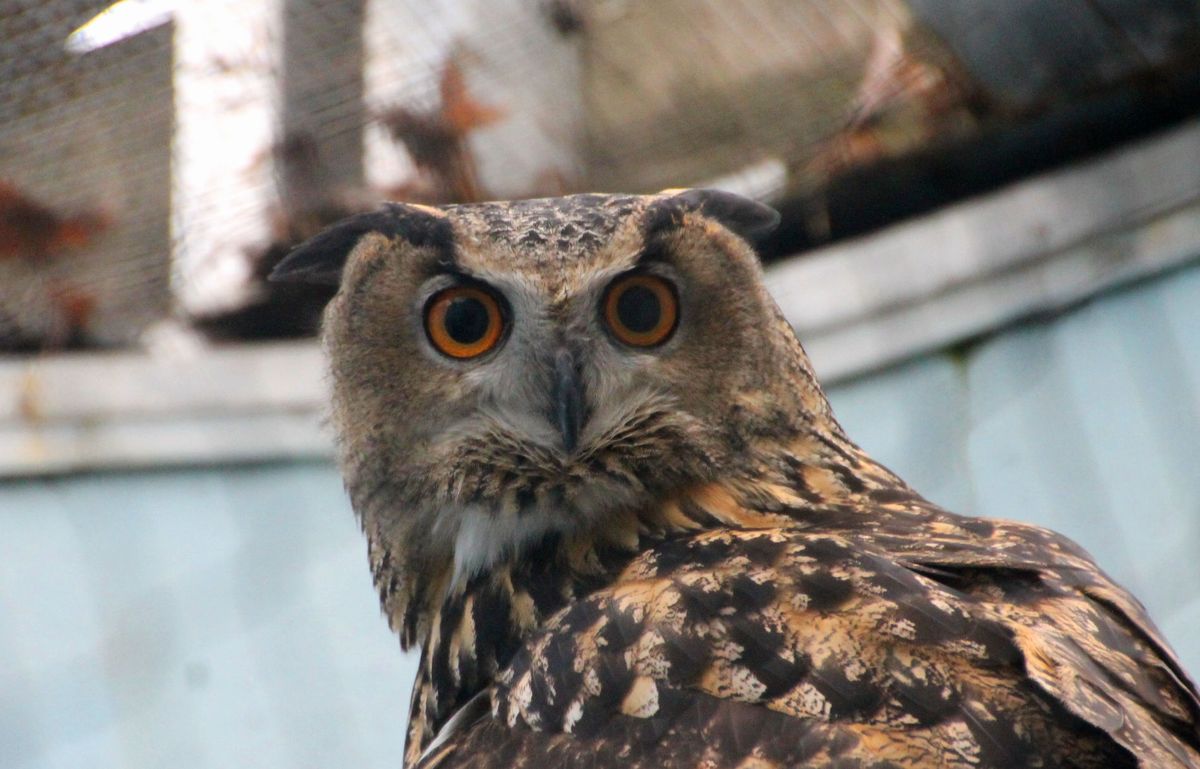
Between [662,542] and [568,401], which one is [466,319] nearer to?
[568,401]

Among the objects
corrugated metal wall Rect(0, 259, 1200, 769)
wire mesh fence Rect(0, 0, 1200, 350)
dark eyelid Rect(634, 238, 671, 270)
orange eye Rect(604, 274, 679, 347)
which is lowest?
corrugated metal wall Rect(0, 259, 1200, 769)

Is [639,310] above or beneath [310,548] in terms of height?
above

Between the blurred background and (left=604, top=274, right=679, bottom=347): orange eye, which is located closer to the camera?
(left=604, top=274, right=679, bottom=347): orange eye

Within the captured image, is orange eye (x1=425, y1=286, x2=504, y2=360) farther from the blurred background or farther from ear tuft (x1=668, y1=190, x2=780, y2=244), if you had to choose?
the blurred background

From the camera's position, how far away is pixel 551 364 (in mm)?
1769

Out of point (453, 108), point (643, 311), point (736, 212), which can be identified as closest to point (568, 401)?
point (643, 311)

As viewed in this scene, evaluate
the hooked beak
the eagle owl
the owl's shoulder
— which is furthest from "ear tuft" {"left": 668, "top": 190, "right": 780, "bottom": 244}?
the owl's shoulder

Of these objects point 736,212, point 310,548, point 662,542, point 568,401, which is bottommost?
point 310,548

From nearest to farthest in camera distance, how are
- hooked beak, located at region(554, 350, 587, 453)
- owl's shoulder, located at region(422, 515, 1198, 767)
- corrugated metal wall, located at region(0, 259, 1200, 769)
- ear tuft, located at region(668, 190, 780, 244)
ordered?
owl's shoulder, located at region(422, 515, 1198, 767) → hooked beak, located at region(554, 350, 587, 453) → ear tuft, located at region(668, 190, 780, 244) → corrugated metal wall, located at region(0, 259, 1200, 769)

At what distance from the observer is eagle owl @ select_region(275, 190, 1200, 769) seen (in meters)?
1.26

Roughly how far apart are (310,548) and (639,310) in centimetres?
182

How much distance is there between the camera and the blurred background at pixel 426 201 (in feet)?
9.20

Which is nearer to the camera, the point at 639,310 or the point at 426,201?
the point at 639,310

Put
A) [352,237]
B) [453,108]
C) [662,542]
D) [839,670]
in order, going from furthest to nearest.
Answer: [453,108] < [352,237] < [662,542] < [839,670]
